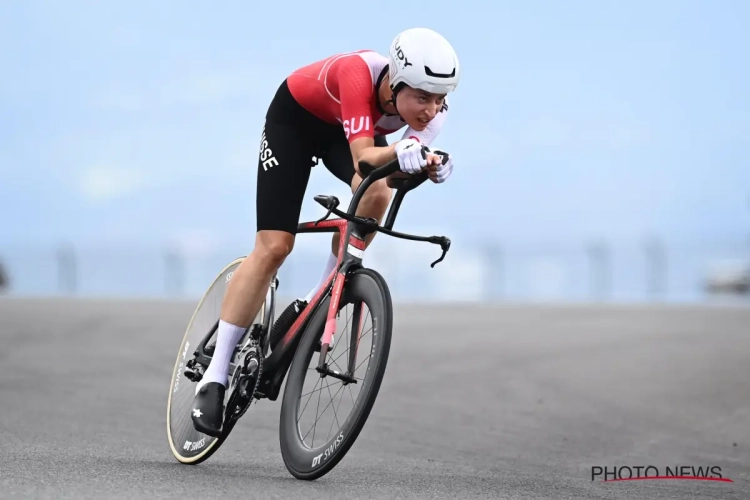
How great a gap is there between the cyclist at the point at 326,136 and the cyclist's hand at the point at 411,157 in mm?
60

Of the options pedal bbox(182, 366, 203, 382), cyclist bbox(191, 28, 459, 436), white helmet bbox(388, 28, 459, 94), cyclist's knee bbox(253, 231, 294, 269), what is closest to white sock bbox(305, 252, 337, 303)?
cyclist bbox(191, 28, 459, 436)

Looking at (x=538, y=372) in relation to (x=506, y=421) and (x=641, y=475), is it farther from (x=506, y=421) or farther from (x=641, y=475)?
(x=641, y=475)

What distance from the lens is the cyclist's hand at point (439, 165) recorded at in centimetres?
458

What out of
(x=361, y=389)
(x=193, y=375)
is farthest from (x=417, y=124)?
(x=193, y=375)

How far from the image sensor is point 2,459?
5430 millimetres

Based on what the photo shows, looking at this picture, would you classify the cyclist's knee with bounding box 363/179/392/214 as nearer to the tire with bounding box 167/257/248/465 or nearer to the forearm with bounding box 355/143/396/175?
the forearm with bounding box 355/143/396/175

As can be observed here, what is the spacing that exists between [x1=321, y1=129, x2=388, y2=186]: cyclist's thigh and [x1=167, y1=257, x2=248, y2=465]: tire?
2.25ft

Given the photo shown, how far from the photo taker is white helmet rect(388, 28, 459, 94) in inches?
188

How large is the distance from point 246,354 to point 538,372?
617cm

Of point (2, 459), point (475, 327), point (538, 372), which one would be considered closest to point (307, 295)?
point (2, 459)

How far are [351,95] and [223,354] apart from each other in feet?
4.46

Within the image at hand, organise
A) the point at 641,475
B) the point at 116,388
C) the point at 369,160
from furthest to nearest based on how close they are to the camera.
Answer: the point at 116,388, the point at 641,475, the point at 369,160

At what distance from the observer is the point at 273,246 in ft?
17.7

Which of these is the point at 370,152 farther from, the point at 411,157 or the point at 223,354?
the point at 223,354
